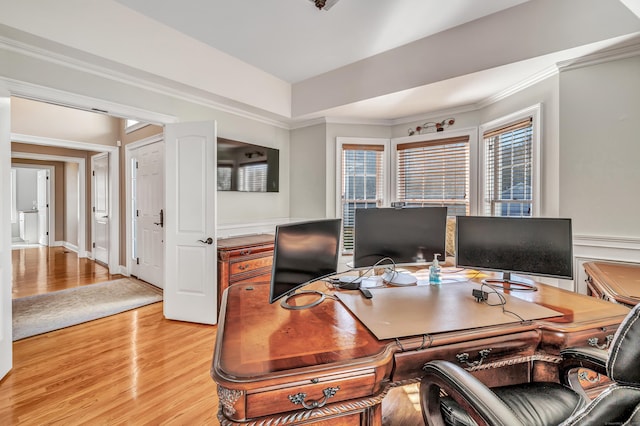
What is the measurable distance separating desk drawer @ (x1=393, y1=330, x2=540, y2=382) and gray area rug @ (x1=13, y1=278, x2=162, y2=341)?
3604 millimetres

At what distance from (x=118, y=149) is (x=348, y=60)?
14.0 ft

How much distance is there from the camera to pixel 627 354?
71 cm

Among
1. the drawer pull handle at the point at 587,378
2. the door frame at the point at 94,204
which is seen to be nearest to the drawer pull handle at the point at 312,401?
the drawer pull handle at the point at 587,378

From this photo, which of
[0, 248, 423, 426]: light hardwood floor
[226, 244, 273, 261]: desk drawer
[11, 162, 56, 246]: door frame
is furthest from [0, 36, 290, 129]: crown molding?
[11, 162, 56, 246]: door frame

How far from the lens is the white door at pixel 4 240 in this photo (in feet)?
6.69

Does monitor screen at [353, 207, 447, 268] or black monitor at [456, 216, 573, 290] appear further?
monitor screen at [353, 207, 447, 268]

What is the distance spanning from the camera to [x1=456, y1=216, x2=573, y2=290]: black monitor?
164cm

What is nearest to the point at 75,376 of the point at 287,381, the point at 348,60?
the point at 287,381

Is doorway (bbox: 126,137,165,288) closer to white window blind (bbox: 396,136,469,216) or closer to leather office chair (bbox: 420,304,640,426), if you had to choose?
white window blind (bbox: 396,136,469,216)

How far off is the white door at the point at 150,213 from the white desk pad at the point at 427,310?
11.9 ft

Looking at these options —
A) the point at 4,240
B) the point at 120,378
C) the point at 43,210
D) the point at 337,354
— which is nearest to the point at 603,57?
the point at 337,354

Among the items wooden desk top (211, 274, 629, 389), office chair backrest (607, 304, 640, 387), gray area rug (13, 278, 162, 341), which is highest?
office chair backrest (607, 304, 640, 387)

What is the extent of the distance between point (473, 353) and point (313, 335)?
653mm

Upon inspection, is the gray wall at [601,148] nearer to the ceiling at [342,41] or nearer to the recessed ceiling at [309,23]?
the ceiling at [342,41]
